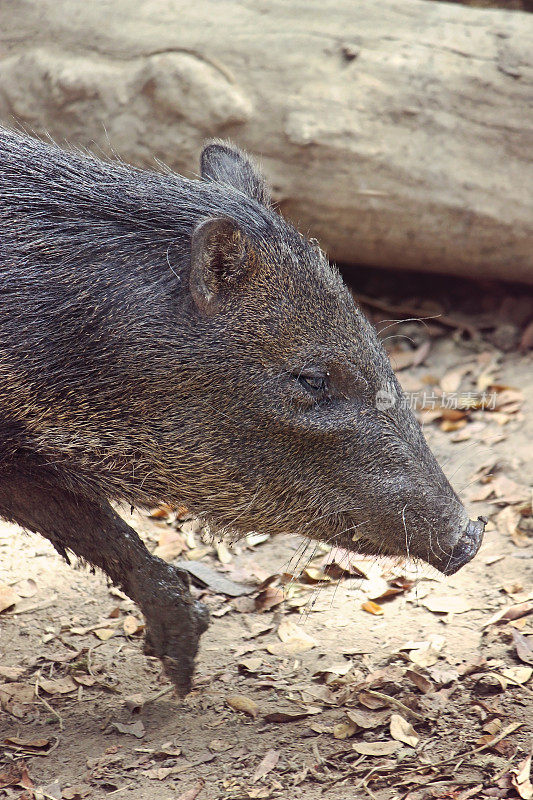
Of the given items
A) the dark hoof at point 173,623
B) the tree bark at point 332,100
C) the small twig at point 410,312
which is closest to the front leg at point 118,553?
the dark hoof at point 173,623

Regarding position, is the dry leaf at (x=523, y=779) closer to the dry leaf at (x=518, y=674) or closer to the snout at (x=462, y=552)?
the dry leaf at (x=518, y=674)

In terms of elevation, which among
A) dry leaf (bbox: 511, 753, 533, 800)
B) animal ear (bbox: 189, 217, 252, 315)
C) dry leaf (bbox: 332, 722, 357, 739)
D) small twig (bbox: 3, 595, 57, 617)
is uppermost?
animal ear (bbox: 189, 217, 252, 315)

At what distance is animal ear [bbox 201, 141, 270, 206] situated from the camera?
13.0ft

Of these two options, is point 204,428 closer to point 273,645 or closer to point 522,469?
point 273,645

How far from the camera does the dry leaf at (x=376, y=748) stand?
3.34 meters

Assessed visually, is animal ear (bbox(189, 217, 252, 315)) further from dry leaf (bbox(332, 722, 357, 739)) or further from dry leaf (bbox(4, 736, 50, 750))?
dry leaf (bbox(4, 736, 50, 750))

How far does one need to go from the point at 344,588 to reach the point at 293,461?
4.65 feet

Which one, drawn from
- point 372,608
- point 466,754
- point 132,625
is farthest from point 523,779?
point 132,625

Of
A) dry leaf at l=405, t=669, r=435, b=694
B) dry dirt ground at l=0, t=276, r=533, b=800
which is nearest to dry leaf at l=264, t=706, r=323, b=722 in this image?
dry dirt ground at l=0, t=276, r=533, b=800

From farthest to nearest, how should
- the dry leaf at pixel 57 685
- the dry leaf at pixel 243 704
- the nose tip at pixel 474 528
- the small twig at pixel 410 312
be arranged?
the small twig at pixel 410 312, the dry leaf at pixel 57 685, the dry leaf at pixel 243 704, the nose tip at pixel 474 528

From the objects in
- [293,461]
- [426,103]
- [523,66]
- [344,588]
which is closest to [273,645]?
[344,588]

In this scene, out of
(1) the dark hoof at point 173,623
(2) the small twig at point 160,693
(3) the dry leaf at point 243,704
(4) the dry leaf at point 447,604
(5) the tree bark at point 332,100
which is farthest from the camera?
(5) the tree bark at point 332,100

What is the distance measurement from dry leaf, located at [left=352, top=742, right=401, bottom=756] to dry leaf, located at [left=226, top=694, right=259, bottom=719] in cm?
48

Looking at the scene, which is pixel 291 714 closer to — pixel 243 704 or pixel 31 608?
pixel 243 704
